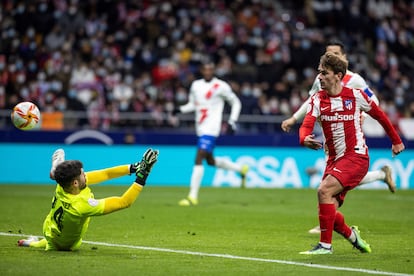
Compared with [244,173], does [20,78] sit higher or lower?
higher

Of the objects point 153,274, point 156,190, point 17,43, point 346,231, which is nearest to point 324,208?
point 346,231

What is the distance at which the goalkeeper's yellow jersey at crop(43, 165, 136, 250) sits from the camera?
30.3ft

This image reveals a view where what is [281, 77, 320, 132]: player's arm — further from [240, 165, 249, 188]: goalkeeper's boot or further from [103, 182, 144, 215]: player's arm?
[240, 165, 249, 188]: goalkeeper's boot

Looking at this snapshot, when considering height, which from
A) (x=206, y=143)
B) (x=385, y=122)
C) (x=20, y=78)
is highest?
(x=385, y=122)

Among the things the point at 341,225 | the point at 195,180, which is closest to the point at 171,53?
the point at 195,180

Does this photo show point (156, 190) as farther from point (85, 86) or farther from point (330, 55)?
point (330, 55)

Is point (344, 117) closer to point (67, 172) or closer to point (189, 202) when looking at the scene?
point (67, 172)

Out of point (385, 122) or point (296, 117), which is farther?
point (296, 117)

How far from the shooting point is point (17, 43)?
2684 centimetres

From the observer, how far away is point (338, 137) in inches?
389

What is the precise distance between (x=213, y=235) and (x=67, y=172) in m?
3.02

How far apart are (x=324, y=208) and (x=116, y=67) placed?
18.2m

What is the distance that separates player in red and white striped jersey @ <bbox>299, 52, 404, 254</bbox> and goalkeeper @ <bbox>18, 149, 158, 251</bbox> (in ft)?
6.18

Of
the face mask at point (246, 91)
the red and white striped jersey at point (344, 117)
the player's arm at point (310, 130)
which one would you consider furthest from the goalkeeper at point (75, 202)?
the face mask at point (246, 91)
